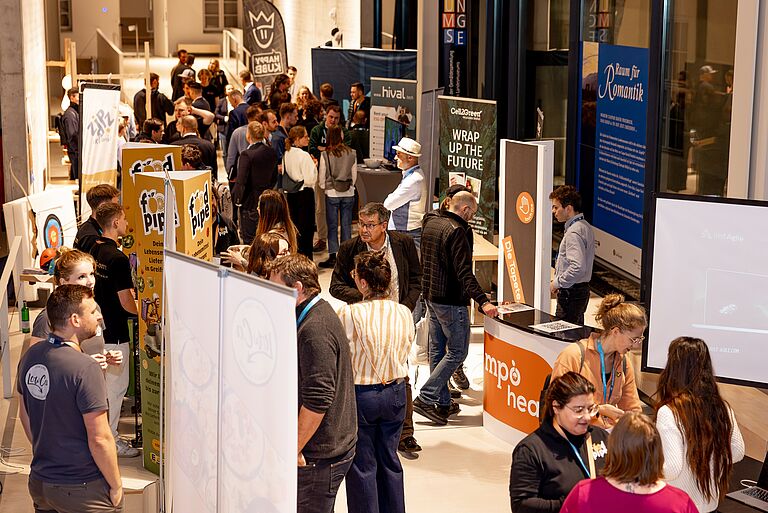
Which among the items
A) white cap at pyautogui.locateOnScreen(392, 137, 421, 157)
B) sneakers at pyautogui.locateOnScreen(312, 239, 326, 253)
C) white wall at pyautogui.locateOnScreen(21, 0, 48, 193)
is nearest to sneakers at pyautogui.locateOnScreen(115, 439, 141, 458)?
white cap at pyautogui.locateOnScreen(392, 137, 421, 157)

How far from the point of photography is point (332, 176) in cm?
1030

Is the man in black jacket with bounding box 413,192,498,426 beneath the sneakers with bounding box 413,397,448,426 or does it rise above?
above

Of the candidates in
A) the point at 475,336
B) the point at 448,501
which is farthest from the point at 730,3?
the point at 448,501

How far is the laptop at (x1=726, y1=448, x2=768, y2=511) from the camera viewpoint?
430 cm

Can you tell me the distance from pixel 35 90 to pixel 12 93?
0.86 meters

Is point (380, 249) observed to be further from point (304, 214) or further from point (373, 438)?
point (304, 214)

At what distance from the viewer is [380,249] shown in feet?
19.4

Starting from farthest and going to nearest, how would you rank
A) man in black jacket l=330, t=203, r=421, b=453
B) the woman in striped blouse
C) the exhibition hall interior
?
man in black jacket l=330, t=203, r=421, b=453 < the woman in striped blouse < the exhibition hall interior

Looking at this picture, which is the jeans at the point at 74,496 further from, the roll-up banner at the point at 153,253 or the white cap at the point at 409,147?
the white cap at the point at 409,147

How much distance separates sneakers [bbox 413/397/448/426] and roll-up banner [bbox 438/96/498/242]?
2.05 metres

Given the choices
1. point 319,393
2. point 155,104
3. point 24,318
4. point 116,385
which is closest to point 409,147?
point 116,385

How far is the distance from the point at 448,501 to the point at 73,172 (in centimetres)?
918

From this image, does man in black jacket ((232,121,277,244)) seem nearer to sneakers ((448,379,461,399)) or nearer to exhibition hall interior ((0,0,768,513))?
exhibition hall interior ((0,0,768,513))

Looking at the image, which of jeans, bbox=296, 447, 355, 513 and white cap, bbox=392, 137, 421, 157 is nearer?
jeans, bbox=296, 447, 355, 513
